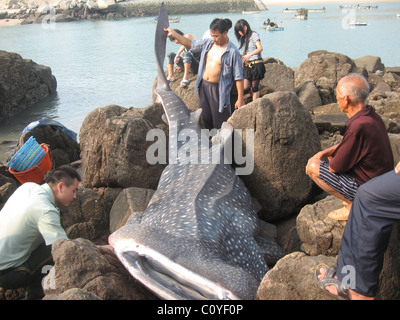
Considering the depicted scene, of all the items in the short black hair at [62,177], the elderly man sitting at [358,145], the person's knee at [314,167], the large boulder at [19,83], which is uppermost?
the elderly man sitting at [358,145]

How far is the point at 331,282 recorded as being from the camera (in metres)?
3.22

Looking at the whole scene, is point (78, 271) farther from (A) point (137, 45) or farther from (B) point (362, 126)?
(A) point (137, 45)

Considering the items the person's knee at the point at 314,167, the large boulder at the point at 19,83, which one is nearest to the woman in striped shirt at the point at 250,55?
the person's knee at the point at 314,167

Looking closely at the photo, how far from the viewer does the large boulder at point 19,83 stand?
1366cm

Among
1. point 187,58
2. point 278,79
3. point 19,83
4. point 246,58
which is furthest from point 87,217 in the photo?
point 19,83

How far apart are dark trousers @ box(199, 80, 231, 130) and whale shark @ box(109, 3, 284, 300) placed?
0.47 metres

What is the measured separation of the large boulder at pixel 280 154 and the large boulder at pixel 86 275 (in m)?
2.39

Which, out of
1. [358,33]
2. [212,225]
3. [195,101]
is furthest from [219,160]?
[358,33]

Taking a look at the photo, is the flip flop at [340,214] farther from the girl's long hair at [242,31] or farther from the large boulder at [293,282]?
the girl's long hair at [242,31]

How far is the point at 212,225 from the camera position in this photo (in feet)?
14.5

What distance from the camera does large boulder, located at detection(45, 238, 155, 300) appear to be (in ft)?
11.2

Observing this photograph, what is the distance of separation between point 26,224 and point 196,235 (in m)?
1.48

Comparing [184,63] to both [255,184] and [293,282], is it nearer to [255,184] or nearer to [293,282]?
[255,184]

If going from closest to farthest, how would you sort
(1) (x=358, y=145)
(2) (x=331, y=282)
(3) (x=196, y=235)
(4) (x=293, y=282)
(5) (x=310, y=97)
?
(2) (x=331, y=282) < (4) (x=293, y=282) < (1) (x=358, y=145) < (3) (x=196, y=235) < (5) (x=310, y=97)
